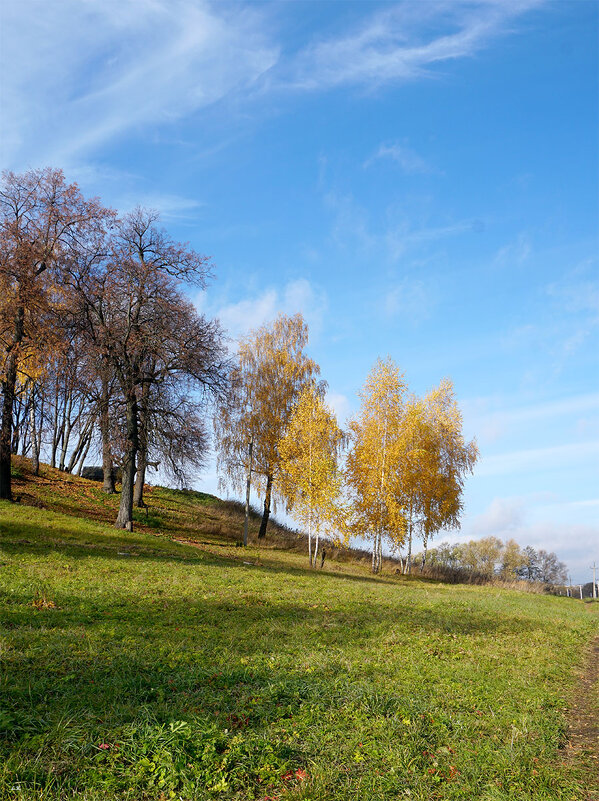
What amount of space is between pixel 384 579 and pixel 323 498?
5.44 metres

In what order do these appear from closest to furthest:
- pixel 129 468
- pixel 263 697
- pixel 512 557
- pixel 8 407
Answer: pixel 263 697
pixel 8 407
pixel 129 468
pixel 512 557

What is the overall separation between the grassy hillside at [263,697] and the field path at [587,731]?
0.58 ft

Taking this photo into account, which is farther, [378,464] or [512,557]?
[512,557]

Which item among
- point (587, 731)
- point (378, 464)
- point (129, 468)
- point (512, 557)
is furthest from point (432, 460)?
point (512, 557)

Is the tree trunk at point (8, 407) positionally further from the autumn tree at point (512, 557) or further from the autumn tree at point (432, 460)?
the autumn tree at point (512, 557)

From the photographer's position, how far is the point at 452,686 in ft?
25.7

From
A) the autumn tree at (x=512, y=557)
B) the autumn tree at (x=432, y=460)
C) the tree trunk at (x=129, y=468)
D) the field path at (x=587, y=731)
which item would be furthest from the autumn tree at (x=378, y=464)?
the autumn tree at (x=512, y=557)

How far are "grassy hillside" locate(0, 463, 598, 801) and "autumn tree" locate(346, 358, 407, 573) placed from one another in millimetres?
19638

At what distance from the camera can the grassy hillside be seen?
4.93 m

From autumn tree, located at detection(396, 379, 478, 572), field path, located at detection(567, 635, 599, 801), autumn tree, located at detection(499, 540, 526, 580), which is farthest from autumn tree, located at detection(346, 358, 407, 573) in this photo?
autumn tree, located at detection(499, 540, 526, 580)

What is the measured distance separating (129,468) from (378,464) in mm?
15053

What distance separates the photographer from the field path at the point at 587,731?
5.71 m

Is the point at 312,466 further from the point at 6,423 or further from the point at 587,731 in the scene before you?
the point at 587,731

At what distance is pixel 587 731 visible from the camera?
6.98 metres
